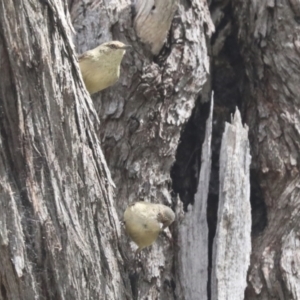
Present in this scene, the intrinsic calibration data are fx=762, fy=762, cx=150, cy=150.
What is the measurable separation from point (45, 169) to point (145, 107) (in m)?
0.89

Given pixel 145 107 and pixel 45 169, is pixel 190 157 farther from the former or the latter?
pixel 45 169

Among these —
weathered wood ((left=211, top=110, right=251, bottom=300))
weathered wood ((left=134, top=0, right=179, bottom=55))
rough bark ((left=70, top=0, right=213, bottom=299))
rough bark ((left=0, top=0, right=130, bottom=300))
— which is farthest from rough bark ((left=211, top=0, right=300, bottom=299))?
rough bark ((left=0, top=0, right=130, bottom=300))

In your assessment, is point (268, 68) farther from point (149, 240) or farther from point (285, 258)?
point (149, 240)

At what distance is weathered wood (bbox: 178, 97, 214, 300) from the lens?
9.57 feet

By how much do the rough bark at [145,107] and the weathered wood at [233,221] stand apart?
225mm

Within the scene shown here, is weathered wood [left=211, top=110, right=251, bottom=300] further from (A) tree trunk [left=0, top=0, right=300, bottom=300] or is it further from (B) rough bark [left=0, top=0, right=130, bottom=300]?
(B) rough bark [left=0, top=0, right=130, bottom=300]

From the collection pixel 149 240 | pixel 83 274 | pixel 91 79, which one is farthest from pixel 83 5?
pixel 83 274

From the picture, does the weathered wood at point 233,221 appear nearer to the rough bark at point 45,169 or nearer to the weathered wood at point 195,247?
the weathered wood at point 195,247

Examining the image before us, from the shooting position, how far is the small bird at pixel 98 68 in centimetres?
267

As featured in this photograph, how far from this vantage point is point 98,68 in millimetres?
2674

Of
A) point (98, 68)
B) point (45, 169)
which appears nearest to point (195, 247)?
point (98, 68)

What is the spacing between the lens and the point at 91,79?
105 inches

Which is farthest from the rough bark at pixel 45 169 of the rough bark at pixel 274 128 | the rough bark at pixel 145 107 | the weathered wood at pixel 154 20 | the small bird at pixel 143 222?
the rough bark at pixel 274 128

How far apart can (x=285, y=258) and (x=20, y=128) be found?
4.27ft
